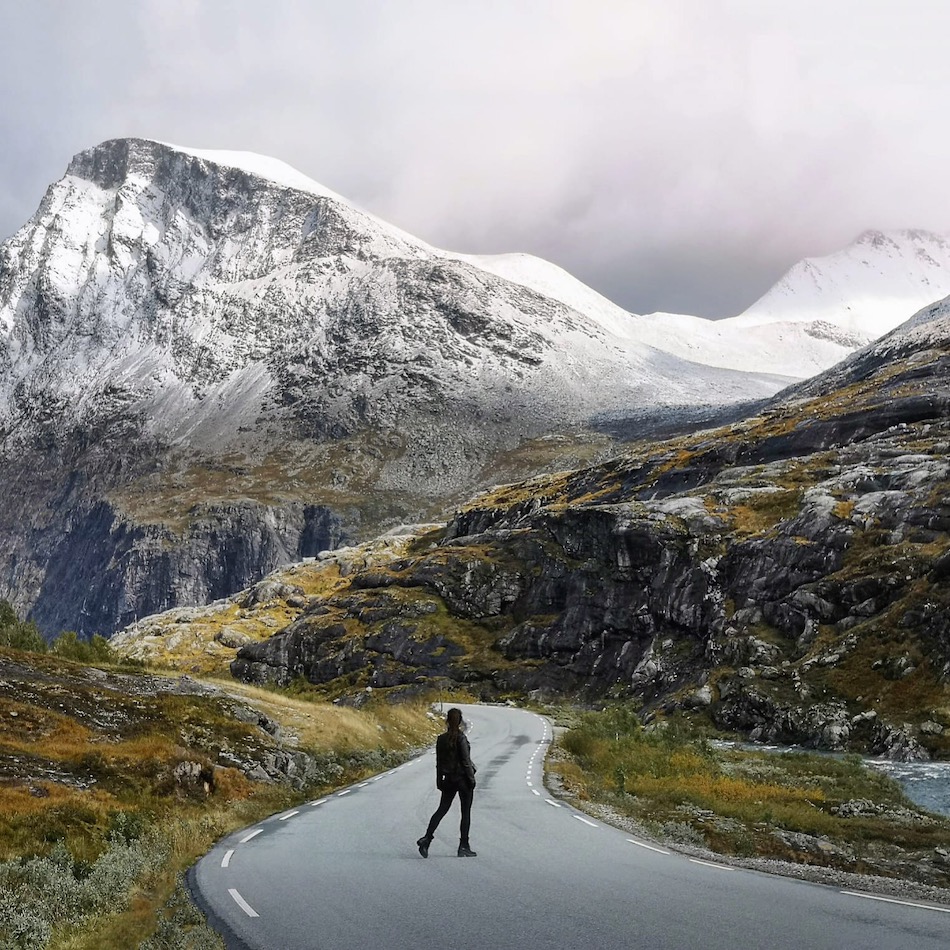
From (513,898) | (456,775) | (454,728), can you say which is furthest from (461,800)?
(513,898)

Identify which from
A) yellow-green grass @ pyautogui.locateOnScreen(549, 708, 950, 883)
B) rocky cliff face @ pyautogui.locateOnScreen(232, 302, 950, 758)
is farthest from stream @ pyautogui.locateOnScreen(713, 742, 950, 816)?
rocky cliff face @ pyautogui.locateOnScreen(232, 302, 950, 758)

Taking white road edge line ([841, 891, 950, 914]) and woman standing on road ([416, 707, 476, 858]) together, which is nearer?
white road edge line ([841, 891, 950, 914])

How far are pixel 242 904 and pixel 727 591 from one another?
6314cm

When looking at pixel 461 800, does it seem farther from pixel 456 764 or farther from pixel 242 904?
pixel 242 904

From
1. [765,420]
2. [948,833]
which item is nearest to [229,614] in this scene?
[765,420]

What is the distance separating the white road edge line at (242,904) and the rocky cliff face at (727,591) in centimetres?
3696

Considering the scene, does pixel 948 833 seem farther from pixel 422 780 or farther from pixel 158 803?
pixel 158 803

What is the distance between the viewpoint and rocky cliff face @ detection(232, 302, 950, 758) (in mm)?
50938

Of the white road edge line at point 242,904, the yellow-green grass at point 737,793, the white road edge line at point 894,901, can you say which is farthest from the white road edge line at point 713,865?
the white road edge line at point 242,904

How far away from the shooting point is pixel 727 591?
7119cm

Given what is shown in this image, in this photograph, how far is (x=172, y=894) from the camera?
14164mm

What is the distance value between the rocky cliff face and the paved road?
31386 mm

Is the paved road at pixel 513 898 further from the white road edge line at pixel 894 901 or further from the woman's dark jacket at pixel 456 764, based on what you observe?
the woman's dark jacket at pixel 456 764

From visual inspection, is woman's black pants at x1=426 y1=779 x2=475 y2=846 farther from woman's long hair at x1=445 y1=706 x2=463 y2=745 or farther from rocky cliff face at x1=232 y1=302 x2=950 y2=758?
rocky cliff face at x1=232 y1=302 x2=950 y2=758
